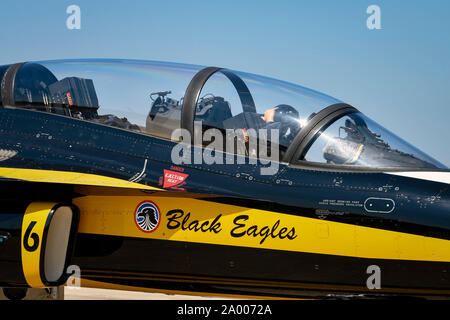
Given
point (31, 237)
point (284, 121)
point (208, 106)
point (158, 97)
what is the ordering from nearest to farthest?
point (31, 237), point (284, 121), point (208, 106), point (158, 97)

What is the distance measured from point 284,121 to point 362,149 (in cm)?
75

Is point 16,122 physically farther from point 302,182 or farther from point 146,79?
point 302,182

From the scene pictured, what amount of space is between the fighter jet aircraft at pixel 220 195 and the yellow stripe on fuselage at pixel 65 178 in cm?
1

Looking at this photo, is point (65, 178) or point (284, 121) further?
point (284, 121)

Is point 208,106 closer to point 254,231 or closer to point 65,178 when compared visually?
point 254,231

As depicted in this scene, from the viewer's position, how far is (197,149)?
4.86 meters

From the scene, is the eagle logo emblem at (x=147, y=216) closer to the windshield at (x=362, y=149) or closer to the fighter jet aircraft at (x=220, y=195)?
the fighter jet aircraft at (x=220, y=195)

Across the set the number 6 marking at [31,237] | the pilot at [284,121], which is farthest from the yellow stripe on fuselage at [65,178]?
the pilot at [284,121]

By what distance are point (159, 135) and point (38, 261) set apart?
61.2 inches

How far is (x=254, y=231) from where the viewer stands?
4.53 m

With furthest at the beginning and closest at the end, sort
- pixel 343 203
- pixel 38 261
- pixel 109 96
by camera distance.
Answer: pixel 109 96, pixel 38 261, pixel 343 203

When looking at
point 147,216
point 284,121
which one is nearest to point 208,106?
point 284,121
